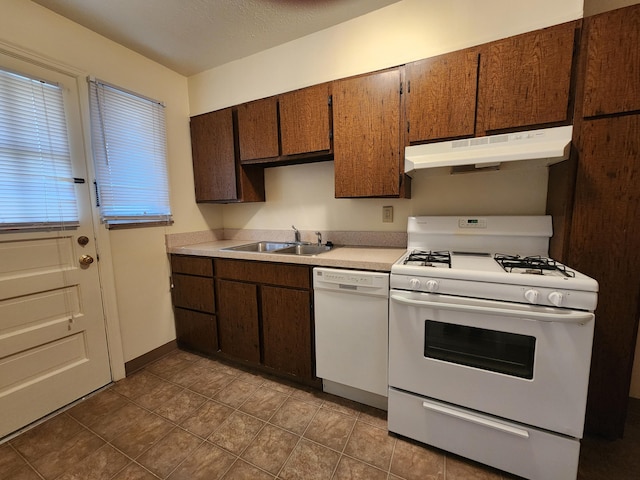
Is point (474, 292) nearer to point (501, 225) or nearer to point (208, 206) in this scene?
point (501, 225)

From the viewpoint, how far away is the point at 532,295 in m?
1.07

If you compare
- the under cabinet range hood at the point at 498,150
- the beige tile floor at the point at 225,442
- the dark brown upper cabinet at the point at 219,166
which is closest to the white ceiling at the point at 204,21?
the dark brown upper cabinet at the point at 219,166

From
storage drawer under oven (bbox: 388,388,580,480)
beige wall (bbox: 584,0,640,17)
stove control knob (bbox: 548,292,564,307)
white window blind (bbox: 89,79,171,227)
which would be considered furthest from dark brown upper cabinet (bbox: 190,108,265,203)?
beige wall (bbox: 584,0,640,17)

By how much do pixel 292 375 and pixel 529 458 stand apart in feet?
4.35

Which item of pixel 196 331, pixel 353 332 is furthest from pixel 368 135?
pixel 196 331

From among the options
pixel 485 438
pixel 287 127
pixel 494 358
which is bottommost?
pixel 485 438

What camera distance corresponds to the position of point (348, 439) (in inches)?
56.7

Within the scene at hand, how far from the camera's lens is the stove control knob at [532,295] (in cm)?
107

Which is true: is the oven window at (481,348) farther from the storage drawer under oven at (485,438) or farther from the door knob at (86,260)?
the door knob at (86,260)

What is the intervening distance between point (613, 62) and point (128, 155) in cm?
289

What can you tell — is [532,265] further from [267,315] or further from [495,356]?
[267,315]

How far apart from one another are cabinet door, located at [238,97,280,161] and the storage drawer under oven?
1.85 meters

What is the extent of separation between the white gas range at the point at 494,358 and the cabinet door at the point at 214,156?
1.65m

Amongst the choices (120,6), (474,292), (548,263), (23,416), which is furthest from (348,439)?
(120,6)
